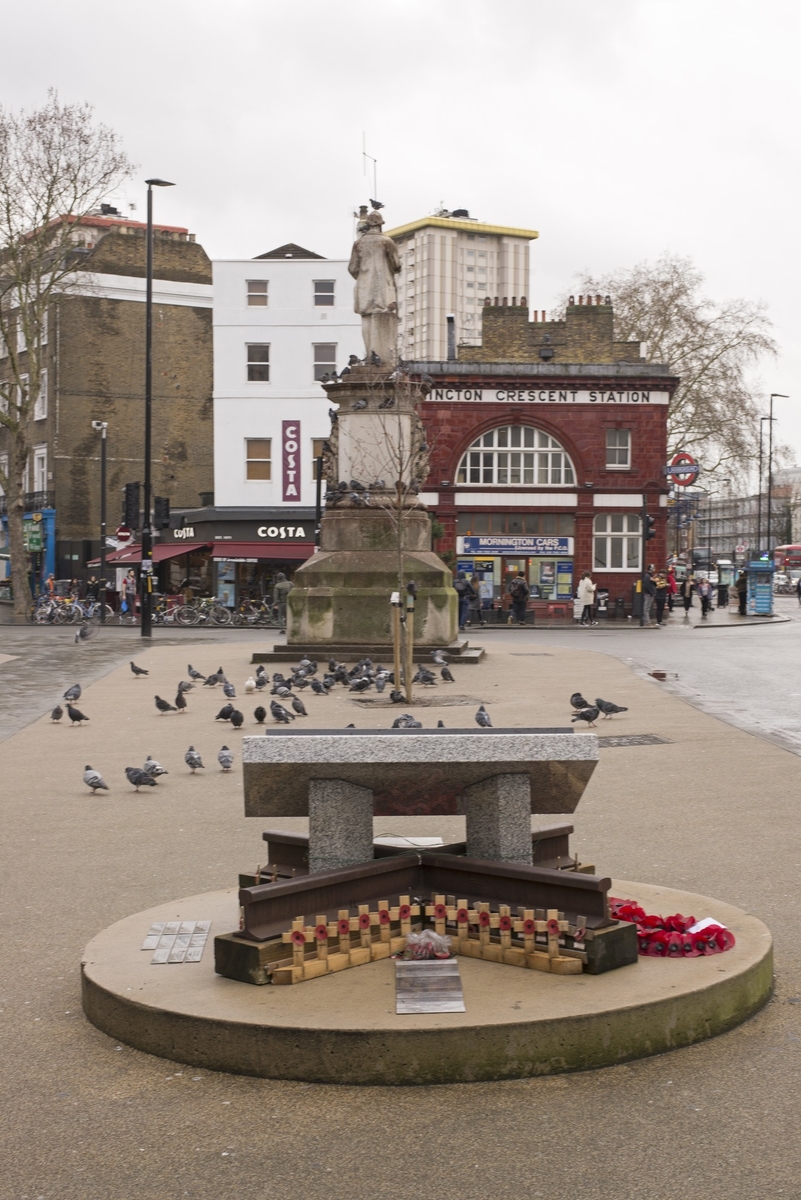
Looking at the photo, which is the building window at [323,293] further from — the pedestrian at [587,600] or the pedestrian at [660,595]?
the pedestrian at [660,595]

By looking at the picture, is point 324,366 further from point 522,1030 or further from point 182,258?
point 522,1030

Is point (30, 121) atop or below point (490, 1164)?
atop

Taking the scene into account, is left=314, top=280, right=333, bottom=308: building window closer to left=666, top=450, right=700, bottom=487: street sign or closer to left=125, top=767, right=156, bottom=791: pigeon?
left=666, top=450, right=700, bottom=487: street sign

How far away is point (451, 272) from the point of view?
7037 inches

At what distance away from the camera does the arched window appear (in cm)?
5303

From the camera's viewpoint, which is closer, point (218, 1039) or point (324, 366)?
point (218, 1039)

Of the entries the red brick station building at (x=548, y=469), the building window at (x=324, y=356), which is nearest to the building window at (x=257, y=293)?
the building window at (x=324, y=356)

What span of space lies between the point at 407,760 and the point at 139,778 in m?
5.76

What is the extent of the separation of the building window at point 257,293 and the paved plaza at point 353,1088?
41.0m

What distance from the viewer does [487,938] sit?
17.3 feet

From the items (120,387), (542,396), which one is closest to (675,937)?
(542,396)

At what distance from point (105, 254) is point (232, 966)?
56.6 metres

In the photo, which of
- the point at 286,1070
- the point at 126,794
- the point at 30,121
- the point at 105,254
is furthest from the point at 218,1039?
the point at 105,254

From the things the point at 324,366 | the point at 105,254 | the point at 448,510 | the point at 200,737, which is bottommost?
the point at 200,737
